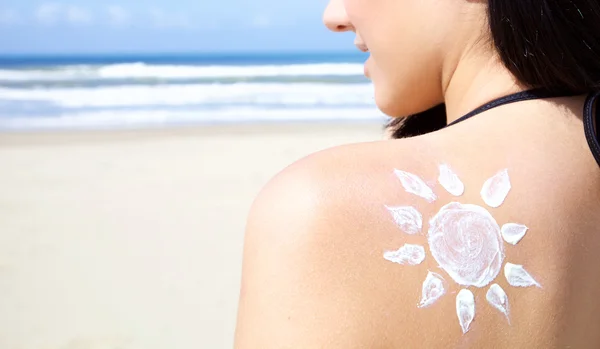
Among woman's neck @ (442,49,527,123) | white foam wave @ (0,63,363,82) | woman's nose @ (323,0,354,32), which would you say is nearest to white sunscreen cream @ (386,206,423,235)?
woman's neck @ (442,49,527,123)

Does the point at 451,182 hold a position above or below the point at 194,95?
above

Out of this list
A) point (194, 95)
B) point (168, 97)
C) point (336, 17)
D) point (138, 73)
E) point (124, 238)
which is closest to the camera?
point (336, 17)

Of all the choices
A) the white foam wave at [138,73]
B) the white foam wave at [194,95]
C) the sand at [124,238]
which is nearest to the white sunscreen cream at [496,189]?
the sand at [124,238]

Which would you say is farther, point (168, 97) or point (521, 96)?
point (168, 97)

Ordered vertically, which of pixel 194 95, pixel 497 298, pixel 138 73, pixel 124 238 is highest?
pixel 497 298

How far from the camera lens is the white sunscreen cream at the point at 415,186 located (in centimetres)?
94

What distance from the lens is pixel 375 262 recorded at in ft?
2.94

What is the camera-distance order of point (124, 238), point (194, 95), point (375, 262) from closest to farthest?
point (375, 262), point (124, 238), point (194, 95)

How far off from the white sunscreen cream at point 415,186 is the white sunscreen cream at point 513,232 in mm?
101

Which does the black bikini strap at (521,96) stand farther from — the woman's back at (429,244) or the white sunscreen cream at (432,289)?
the white sunscreen cream at (432,289)

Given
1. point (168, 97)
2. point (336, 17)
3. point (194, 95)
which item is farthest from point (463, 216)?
point (194, 95)

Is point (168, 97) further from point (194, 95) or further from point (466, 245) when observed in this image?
point (466, 245)

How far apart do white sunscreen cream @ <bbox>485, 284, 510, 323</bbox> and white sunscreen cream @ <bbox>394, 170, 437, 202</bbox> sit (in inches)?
5.4

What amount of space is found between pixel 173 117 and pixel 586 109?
34.1ft
